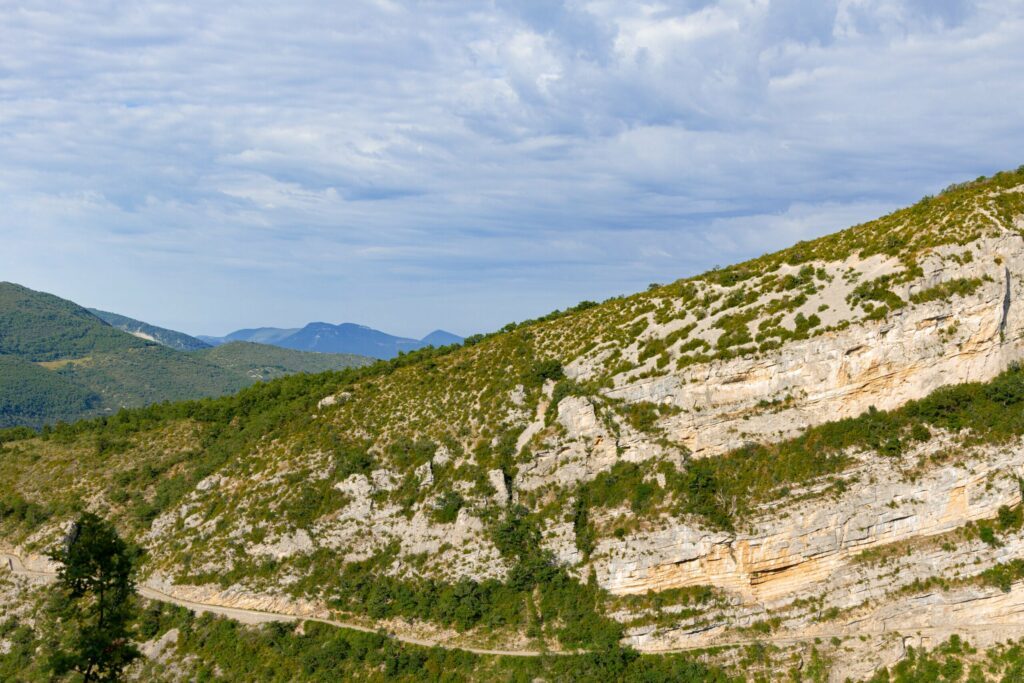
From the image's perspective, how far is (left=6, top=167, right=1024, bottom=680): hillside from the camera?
149 ft

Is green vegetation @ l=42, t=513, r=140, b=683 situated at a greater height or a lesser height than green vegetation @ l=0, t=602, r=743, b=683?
greater

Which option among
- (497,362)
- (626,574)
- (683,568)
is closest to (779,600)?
(683,568)

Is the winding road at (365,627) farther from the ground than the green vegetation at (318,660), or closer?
farther from the ground

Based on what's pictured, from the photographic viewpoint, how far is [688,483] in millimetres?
52062

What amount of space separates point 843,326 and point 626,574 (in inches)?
1008

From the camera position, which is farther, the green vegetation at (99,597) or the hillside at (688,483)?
the hillside at (688,483)

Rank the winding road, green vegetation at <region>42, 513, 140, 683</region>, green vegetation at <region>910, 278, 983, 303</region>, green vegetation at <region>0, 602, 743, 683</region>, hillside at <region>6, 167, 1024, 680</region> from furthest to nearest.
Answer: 1. green vegetation at <region>910, 278, 983, 303</region>
2. green vegetation at <region>0, 602, 743, 683</region>
3. hillside at <region>6, 167, 1024, 680</region>
4. the winding road
5. green vegetation at <region>42, 513, 140, 683</region>

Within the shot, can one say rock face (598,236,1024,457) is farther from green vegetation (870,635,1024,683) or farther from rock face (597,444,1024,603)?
green vegetation (870,635,1024,683)

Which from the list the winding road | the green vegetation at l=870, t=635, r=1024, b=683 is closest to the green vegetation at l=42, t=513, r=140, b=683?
the winding road

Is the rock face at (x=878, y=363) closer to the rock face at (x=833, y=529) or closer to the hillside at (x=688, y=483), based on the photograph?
the hillside at (x=688, y=483)

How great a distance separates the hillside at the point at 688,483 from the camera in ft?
149

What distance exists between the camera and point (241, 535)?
206 feet

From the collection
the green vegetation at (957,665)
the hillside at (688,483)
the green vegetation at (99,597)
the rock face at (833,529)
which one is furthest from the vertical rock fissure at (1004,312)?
the green vegetation at (99,597)

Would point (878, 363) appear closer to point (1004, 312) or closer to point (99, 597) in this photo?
point (1004, 312)
